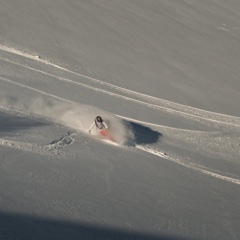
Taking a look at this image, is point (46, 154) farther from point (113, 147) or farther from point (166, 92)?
point (166, 92)

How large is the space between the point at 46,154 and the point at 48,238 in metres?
3.25

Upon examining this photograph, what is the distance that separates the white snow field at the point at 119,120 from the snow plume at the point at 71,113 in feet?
0.12

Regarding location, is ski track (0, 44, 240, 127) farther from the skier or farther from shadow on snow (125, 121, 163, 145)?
the skier

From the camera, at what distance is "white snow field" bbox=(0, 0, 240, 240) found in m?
9.14

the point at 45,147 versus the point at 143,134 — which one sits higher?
the point at 45,147

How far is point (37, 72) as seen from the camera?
16141 mm

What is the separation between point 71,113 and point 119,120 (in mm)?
1099

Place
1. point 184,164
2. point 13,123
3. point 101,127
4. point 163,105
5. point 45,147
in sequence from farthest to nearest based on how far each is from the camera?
point 163,105 → point 101,127 → point 184,164 → point 13,123 → point 45,147

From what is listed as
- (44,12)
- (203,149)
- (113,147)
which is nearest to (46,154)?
(113,147)

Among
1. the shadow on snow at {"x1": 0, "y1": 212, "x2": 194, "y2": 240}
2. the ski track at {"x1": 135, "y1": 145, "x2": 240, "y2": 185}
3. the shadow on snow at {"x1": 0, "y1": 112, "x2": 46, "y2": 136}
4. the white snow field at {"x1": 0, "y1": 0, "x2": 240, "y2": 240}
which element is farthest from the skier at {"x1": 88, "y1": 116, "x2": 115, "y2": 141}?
the shadow on snow at {"x1": 0, "y1": 212, "x2": 194, "y2": 240}

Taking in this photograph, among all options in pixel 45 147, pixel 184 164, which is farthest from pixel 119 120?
pixel 45 147

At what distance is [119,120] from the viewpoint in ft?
46.6

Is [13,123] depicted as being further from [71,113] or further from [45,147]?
[71,113]

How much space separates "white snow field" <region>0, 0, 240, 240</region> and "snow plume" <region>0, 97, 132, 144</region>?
37 mm
